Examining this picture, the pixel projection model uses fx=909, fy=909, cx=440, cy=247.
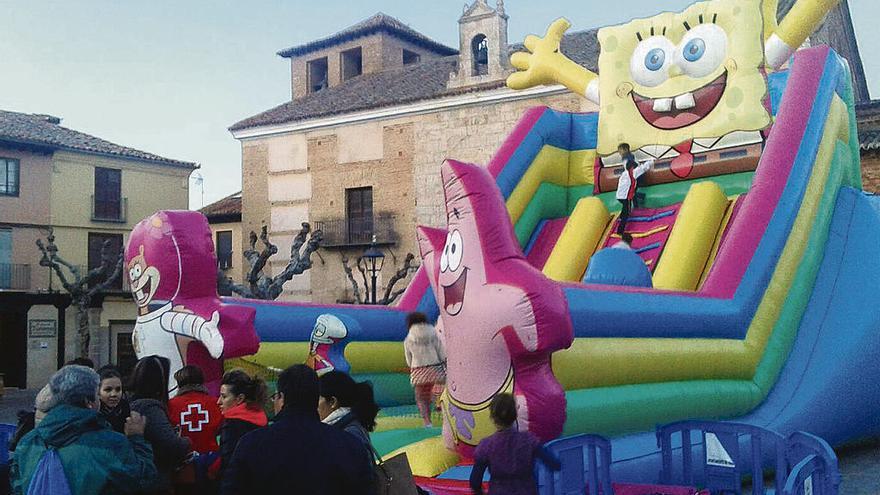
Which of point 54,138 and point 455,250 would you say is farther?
point 54,138

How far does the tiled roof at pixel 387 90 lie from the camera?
2141cm

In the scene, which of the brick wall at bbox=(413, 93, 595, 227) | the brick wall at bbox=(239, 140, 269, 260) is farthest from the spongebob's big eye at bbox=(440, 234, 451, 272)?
the brick wall at bbox=(239, 140, 269, 260)

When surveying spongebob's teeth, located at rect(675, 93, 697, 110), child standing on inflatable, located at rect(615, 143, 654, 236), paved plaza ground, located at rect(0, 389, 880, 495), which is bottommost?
paved plaza ground, located at rect(0, 389, 880, 495)

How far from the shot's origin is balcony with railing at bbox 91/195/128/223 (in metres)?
23.9

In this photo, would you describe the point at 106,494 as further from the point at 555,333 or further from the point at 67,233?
the point at 67,233

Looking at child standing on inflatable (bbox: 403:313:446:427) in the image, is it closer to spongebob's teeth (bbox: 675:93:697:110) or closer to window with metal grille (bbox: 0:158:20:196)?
spongebob's teeth (bbox: 675:93:697:110)

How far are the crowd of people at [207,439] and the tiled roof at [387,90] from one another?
56.8 feet

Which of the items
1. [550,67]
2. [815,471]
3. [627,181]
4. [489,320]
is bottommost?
[815,471]

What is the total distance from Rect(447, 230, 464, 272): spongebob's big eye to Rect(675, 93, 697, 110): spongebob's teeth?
388 centimetres

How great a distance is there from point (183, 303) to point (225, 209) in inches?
842

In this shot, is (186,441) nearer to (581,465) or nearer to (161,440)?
(161,440)

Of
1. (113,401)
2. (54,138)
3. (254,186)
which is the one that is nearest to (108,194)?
(54,138)

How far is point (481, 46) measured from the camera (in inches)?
864

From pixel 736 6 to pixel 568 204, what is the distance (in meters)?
2.48
